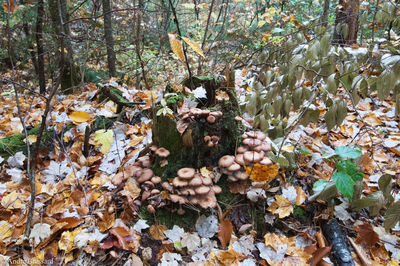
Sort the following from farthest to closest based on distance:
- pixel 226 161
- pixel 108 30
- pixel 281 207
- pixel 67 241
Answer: pixel 108 30, pixel 281 207, pixel 226 161, pixel 67 241

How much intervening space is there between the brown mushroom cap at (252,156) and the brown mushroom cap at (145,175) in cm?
89

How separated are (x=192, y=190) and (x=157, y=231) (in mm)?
483

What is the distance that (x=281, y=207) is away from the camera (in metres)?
2.32

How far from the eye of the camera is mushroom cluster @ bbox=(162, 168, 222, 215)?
205 centimetres

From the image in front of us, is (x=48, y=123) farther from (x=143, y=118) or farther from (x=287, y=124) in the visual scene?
(x=287, y=124)

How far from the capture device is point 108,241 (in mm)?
1974

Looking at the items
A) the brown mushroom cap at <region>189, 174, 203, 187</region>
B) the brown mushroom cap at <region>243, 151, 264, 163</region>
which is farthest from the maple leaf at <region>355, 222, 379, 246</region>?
the brown mushroom cap at <region>189, 174, 203, 187</region>

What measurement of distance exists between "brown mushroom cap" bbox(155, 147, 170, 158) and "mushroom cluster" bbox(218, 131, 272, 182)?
50 cm

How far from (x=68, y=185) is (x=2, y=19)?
7.98 m

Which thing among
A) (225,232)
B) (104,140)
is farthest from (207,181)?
(104,140)

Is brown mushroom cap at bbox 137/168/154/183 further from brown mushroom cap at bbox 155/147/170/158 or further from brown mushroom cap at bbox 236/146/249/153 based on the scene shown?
Answer: brown mushroom cap at bbox 236/146/249/153

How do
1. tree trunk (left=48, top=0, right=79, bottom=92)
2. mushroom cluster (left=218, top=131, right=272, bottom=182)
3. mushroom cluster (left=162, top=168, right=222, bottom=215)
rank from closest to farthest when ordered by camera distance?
mushroom cluster (left=162, top=168, right=222, bottom=215)
mushroom cluster (left=218, top=131, right=272, bottom=182)
tree trunk (left=48, top=0, right=79, bottom=92)

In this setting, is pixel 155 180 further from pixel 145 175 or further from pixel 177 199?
pixel 177 199

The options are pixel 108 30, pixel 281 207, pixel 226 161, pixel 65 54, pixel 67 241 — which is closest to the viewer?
pixel 67 241
